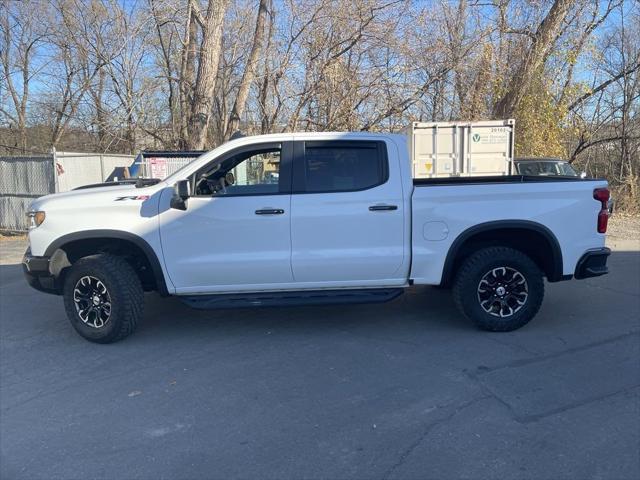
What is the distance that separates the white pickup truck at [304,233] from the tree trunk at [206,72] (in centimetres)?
854

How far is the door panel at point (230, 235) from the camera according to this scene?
4.98m

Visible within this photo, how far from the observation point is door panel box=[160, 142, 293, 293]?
4984 mm

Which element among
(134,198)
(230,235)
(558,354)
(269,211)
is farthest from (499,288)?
(134,198)

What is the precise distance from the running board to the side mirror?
2.98 ft

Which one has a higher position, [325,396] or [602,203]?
[602,203]

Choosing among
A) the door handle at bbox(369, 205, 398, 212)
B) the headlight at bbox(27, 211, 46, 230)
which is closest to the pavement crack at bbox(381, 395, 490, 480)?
the door handle at bbox(369, 205, 398, 212)

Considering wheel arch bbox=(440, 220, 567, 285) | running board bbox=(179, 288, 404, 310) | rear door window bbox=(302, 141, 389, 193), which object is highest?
rear door window bbox=(302, 141, 389, 193)

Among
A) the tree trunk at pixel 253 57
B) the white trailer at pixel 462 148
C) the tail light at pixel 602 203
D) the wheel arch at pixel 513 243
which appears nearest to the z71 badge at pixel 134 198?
the wheel arch at pixel 513 243

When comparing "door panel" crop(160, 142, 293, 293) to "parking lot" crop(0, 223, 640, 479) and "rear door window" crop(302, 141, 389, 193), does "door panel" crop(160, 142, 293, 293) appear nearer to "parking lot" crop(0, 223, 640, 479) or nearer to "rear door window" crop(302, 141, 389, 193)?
"rear door window" crop(302, 141, 389, 193)

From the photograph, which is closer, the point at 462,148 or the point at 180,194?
the point at 180,194

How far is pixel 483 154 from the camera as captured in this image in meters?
12.3

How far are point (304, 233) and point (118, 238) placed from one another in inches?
68.5

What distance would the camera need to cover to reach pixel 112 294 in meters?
5.04

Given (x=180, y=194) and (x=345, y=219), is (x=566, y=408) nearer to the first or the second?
(x=345, y=219)
